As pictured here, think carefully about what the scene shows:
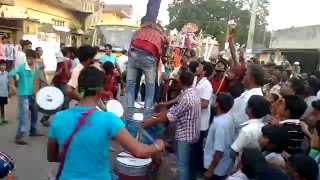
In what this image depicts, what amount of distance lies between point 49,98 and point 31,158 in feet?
3.30

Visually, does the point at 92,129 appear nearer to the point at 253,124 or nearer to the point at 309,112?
the point at 253,124

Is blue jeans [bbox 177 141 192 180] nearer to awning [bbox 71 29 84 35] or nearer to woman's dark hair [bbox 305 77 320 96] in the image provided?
woman's dark hair [bbox 305 77 320 96]

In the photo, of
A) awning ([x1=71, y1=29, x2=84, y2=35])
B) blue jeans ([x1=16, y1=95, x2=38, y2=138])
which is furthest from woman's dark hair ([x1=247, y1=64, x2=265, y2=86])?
awning ([x1=71, y1=29, x2=84, y2=35])

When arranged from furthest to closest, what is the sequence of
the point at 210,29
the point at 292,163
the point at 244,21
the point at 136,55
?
the point at 244,21 < the point at 210,29 < the point at 136,55 < the point at 292,163

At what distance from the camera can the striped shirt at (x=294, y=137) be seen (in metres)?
4.19

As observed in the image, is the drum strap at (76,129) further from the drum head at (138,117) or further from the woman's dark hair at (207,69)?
the woman's dark hair at (207,69)

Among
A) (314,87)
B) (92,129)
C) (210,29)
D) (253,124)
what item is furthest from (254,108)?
(210,29)

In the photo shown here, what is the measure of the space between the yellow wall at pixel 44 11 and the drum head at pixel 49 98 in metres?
13.5

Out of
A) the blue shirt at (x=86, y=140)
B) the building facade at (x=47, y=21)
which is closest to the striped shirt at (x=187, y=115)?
the blue shirt at (x=86, y=140)

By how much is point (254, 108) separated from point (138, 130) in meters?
1.68

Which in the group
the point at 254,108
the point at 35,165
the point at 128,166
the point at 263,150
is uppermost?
the point at 254,108

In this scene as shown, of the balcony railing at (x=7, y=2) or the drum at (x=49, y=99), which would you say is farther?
the balcony railing at (x=7, y=2)

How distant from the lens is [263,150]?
Answer: 413 centimetres

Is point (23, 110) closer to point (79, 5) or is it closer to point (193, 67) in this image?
point (193, 67)
